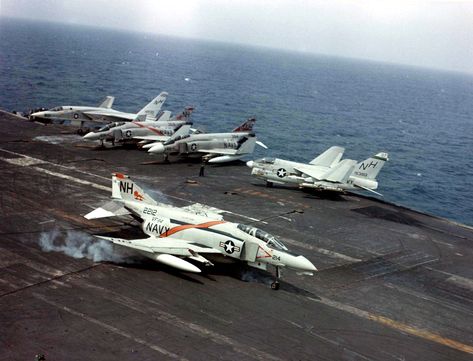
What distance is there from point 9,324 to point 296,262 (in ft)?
50.3

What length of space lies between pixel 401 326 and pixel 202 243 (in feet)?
40.8

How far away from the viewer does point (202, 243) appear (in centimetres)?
3139

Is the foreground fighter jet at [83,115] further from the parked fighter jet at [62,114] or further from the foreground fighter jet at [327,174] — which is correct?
the foreground fighter jet at [327,174]

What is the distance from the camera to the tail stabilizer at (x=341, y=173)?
5284 cm

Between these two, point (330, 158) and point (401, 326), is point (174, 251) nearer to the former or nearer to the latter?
point (401, 326)

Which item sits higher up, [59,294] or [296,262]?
[296,262]

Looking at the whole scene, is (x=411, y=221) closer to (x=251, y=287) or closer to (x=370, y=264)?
(x=370, y=264)

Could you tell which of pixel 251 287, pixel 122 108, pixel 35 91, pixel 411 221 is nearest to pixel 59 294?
pixel 251 287

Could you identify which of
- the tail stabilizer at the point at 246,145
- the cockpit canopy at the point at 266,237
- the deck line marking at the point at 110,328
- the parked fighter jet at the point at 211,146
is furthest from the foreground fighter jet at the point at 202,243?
the tail stabilizer at the point at 246,145

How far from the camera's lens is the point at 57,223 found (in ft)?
123

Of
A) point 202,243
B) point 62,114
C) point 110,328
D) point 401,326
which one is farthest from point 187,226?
point 62,114

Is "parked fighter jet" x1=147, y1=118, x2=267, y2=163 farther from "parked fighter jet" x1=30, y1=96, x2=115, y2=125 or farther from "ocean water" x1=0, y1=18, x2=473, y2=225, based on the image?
"parked fighter jet" x1=30, y1=96, x2=115, y2=125

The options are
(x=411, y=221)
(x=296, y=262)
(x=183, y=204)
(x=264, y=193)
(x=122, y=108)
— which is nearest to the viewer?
(x=296, y=262)

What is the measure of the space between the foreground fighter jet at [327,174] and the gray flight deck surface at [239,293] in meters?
→ 4.29
